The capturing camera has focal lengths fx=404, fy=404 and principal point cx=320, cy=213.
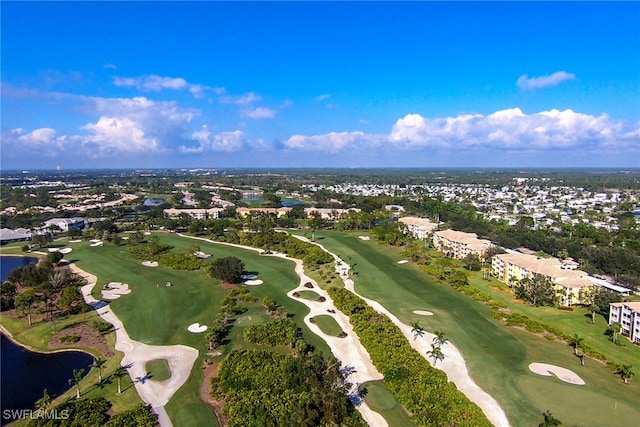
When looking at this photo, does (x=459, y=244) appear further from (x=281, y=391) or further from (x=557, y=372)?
(x=281, y=391)

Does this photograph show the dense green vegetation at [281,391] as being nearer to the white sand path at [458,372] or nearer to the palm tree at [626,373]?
the white sand path at [458,372]

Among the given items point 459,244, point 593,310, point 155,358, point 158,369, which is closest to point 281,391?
point 158,369

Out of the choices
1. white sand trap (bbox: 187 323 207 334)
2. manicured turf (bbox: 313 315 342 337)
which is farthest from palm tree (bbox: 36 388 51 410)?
manicured turf (bbox: 313 315 342 337)

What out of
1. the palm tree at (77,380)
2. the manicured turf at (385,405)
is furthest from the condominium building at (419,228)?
the palm tree at (77,380)

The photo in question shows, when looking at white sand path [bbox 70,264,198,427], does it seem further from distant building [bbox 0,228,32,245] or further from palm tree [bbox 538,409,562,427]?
distant building [bbox 0,228,32,245]

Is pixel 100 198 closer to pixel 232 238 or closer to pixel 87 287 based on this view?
pixel 232 238

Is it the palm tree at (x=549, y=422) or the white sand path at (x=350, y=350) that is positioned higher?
the palm tree at (x=549, y=422)
